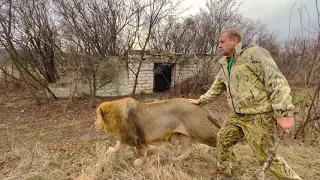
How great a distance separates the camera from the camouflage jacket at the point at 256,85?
3.29 metres

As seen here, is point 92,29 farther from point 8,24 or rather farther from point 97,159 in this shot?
point 97,159

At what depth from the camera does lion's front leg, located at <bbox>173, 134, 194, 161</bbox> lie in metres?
5.04

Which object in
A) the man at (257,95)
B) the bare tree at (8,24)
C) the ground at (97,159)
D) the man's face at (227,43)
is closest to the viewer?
the man at (257,95)

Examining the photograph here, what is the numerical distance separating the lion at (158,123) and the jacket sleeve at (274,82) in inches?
62.0

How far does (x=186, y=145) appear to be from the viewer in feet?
16.7

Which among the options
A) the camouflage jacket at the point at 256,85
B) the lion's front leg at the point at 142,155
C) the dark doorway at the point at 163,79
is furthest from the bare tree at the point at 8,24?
the camouflage jacket at the point at 256,85

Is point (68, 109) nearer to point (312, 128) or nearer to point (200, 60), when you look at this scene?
point (200, 60)

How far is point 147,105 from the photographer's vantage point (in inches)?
207

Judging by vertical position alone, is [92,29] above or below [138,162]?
above

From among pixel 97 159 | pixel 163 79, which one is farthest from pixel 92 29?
pixel 97 159

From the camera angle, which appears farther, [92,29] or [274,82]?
[92,29]

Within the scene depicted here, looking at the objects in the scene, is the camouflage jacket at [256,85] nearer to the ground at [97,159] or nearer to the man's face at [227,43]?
the man's face at [227,43]

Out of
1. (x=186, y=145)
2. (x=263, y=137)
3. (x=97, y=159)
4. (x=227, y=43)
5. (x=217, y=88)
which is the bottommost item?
(x=97, y=159)

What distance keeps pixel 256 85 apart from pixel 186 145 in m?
2.08
